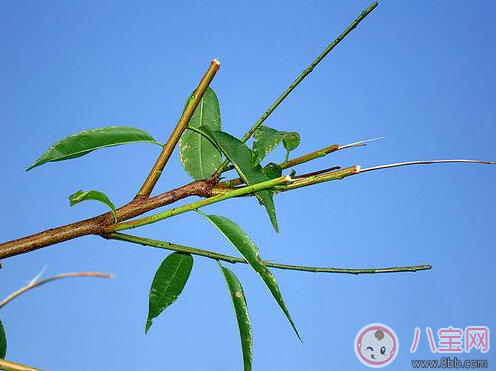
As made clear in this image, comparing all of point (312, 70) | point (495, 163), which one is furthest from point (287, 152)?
point (495, 163)

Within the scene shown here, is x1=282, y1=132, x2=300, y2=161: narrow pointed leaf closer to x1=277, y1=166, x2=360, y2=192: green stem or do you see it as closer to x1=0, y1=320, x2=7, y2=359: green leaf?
x1=277, y1=166, x2=360, y2=192: green stem

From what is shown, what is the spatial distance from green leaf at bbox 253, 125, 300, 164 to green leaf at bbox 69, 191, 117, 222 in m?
0.14

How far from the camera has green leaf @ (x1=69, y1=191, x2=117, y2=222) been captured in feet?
1.69

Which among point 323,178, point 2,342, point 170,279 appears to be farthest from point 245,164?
point 2,342

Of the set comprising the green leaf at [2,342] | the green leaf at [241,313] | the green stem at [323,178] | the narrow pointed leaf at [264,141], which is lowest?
the green leaf at [2,342]

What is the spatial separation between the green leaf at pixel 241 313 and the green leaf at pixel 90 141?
0.53 feet

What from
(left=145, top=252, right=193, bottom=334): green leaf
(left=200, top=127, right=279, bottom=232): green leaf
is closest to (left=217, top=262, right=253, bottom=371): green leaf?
(left=145, top=252, right=193, bottom=334): green leaf

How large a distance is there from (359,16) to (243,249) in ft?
0.81

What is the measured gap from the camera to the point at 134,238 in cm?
53

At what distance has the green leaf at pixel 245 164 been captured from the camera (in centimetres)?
49

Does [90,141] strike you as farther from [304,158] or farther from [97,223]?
[304,158]

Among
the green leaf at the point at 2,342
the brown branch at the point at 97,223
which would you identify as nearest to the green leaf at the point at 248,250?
the brown branch at the point at 97,223

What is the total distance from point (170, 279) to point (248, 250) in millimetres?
136

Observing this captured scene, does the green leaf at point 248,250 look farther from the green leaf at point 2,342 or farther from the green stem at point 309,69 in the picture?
the green leaf at point 2,342
